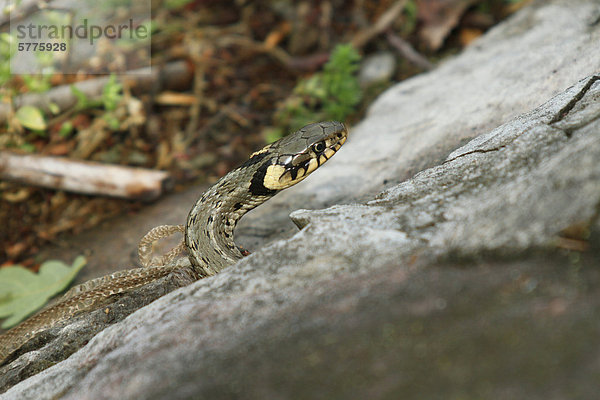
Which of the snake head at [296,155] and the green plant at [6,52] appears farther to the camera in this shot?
the green plant at [6,52]

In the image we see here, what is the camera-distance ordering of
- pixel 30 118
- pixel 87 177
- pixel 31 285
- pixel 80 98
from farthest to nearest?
pixel 80 98
pixel 87 177
pixel 30 118
pixel 31 285

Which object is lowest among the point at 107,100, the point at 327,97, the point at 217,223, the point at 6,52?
the point at 217,223

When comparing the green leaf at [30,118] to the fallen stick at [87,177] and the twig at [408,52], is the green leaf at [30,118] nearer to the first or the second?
the fallen stick at [87,177]

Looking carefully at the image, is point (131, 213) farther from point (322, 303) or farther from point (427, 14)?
point (427, 14)

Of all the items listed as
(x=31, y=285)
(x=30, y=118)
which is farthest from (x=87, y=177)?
(x=31, y=285)

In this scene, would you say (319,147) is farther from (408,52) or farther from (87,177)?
(408,52)

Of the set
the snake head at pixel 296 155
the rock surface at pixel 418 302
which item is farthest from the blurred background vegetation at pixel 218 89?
the rock surface at pixel 418 302
